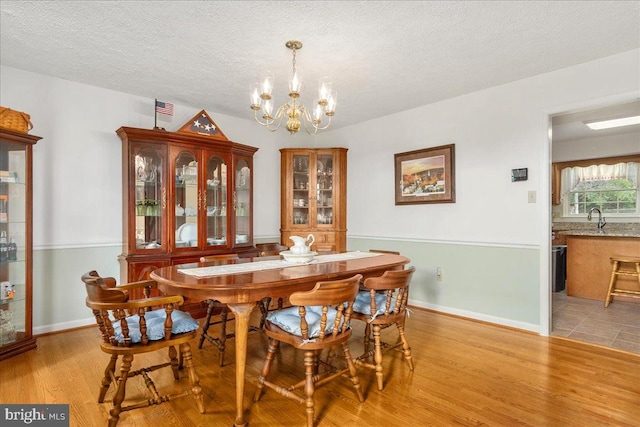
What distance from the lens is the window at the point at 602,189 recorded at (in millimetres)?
5598

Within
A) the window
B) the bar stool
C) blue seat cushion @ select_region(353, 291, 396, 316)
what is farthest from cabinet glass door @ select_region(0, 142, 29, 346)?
the window

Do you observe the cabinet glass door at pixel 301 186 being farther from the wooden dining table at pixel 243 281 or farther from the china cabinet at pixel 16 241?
the china cabinet at pixel 16 241

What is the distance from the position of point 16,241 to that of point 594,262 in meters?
6.32

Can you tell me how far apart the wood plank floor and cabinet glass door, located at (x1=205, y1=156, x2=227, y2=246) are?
1.32m

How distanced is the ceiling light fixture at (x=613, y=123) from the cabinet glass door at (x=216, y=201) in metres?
4.88

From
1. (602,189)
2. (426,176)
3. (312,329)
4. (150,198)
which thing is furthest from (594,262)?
(150,198)

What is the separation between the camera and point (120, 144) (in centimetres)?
369

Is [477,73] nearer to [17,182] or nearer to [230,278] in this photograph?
[230,278]

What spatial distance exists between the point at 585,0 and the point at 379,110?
2371mm

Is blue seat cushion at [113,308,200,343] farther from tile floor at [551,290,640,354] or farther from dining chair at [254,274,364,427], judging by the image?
tile floor at [551,290,640,354]

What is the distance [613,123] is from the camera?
465cm

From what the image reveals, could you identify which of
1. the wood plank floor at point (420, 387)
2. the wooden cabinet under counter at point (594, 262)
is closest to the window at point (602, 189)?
the wooden cabinet under counter at point (594, 262)

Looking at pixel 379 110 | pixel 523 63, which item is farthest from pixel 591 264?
pixel 379 110

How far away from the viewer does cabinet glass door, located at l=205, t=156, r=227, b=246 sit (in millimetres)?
3918
